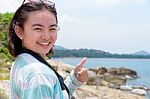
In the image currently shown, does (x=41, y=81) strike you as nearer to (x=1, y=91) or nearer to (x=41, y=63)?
(x=41, y=63)

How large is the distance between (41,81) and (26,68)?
5.8 inches

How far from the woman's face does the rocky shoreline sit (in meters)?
0.77

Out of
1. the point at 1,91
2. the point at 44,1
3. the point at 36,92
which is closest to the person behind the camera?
the point at 36,92

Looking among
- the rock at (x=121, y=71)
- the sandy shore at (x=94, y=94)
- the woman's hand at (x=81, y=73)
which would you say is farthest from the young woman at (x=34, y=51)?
the rock at (x=121, y=71)

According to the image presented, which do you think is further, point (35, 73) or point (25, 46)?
point (25, 46)

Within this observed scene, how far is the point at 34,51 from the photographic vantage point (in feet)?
7.95

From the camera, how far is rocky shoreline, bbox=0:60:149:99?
1610cm

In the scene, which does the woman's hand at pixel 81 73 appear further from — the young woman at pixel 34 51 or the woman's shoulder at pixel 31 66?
the woman's shoulder at pixel 31 66

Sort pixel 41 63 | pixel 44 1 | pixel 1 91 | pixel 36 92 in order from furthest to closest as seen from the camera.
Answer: pixel 1 91 < pixel 44 1 < pixel 41 63 < pixel 36 92

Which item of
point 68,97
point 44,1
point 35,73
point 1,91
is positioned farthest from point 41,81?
point 1,91

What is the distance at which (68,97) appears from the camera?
240cm

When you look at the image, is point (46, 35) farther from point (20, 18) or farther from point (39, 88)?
point (39, 88)

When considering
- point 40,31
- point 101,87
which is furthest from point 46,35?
point 101,87

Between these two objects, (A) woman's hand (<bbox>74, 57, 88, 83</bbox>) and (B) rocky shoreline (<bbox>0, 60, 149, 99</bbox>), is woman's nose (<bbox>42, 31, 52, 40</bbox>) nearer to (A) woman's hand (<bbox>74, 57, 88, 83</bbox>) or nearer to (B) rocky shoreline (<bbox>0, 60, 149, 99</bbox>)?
(A) woman's hand (<bbox>74, 57, 88, 83</bbox>)
